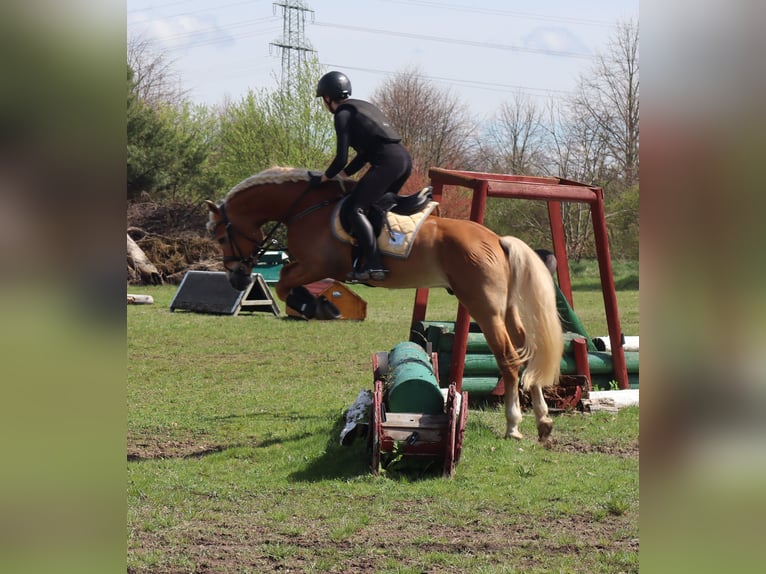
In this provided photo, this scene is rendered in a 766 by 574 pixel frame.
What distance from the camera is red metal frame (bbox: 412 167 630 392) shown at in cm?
820

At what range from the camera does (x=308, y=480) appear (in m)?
6.03

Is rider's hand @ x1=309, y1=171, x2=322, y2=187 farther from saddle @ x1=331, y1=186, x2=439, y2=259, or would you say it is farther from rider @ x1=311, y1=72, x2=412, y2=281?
saddle @ x1=331, y1=186, x2=439, y2=259

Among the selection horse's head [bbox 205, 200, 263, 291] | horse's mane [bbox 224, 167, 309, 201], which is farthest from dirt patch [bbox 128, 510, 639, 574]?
horse's mane [bbox 224, 167, 309, 201]

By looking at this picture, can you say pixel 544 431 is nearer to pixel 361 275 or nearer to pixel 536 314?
pixel 536 314

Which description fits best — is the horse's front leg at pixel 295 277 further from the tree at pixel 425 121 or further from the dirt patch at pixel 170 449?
the tree at pixel 425 121

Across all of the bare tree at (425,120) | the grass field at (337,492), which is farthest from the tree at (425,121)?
the grass field at (337,492)

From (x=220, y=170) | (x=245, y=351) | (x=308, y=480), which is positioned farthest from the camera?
(x=220, y=170)

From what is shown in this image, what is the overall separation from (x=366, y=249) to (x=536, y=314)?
1.67m

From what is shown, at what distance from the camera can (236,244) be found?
729 centimetres

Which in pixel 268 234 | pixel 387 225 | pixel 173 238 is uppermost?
pixel 387 225

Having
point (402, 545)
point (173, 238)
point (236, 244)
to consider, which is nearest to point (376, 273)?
point (236, 244)
